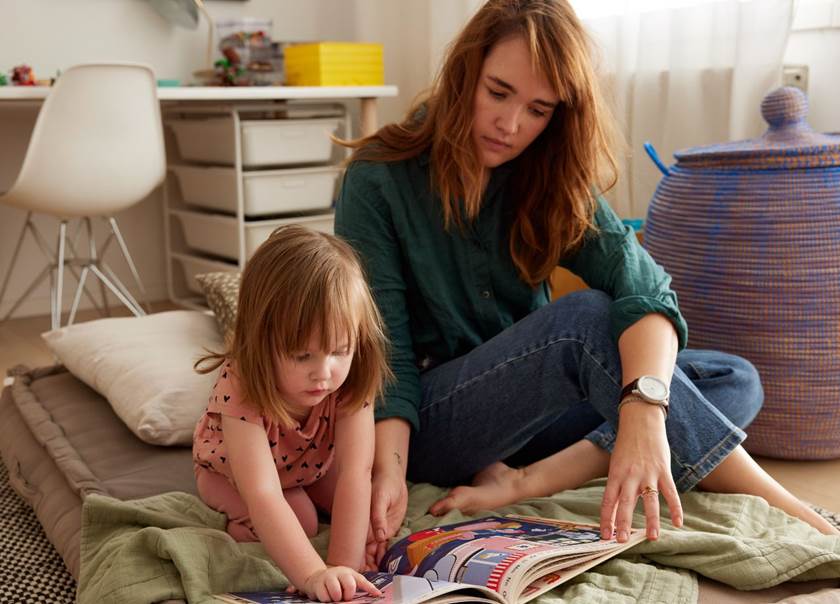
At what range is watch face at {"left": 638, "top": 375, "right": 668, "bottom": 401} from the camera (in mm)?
1104

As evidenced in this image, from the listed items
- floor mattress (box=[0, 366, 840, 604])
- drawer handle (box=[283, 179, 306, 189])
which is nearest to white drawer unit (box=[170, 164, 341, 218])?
drawer handle (box=[283, 179, 306, 189])

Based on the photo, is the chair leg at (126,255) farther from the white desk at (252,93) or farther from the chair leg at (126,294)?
the white desk at (252,93)

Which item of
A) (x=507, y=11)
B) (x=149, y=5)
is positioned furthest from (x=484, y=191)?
(x=149, y=5)

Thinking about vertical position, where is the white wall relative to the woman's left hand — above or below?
above

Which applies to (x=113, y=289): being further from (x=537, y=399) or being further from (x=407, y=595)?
(x=407, y=595)

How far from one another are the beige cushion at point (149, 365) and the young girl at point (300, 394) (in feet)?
1.16

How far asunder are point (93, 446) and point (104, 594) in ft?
1.71

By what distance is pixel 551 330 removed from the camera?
122cm

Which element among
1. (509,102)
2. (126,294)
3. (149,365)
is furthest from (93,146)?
(509,102)

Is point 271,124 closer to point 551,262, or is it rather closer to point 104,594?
point 551,262

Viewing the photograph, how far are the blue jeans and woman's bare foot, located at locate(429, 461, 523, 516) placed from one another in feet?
Result: 0.06

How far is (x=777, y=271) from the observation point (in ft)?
5.54

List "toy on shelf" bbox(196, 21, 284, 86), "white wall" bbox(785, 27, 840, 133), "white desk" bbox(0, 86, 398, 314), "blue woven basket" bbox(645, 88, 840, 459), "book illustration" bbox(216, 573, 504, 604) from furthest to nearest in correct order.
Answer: "toy on shelf" bbox(196, 21, 284, 86) < "white desk" bbox(0, 86, 398, 314) < "white wall" bbox(785, 27, 840, 133) < "blue woven basket" bbox(645, 88, 840, 459) < "book illustration" bbox(216, 573, 504, 604)

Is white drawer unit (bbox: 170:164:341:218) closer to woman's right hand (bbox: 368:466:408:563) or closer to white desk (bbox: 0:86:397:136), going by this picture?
white desk (bbox: 0:86:397:136)
